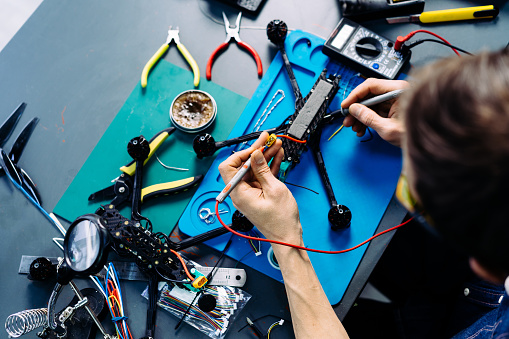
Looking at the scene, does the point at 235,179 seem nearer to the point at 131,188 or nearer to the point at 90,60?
the point at 131,188

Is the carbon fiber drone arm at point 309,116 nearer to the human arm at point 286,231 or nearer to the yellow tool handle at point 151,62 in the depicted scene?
the human arm at point 286,231

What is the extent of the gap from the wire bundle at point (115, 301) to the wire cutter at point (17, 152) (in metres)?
0.38

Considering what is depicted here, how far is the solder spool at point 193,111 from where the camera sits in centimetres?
130

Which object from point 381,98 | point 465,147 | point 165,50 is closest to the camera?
point 465,147

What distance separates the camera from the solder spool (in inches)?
51.1

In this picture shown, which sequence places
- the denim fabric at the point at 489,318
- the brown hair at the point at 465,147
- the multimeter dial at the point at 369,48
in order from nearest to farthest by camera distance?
the brown hair at the point at 465,147 → the denim fabric at the point at 489,318 → the multimeter dial at the point at 369,48

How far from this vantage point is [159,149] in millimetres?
1313

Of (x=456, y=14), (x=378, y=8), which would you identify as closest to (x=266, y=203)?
(x=378, y=8)

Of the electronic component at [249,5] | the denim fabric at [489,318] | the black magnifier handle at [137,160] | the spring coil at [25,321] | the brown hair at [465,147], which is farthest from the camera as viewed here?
the electronic component at [249,5]

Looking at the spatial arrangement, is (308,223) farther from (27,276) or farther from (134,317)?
(27,276)

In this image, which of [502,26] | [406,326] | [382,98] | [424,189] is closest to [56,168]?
[382,98]

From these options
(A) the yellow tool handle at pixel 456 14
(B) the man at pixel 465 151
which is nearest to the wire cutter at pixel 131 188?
(B) the man at pixel 465 151

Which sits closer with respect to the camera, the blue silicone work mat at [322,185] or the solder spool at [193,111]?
the blue silicone work mat at [322,185]

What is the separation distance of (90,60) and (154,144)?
0.46 m
